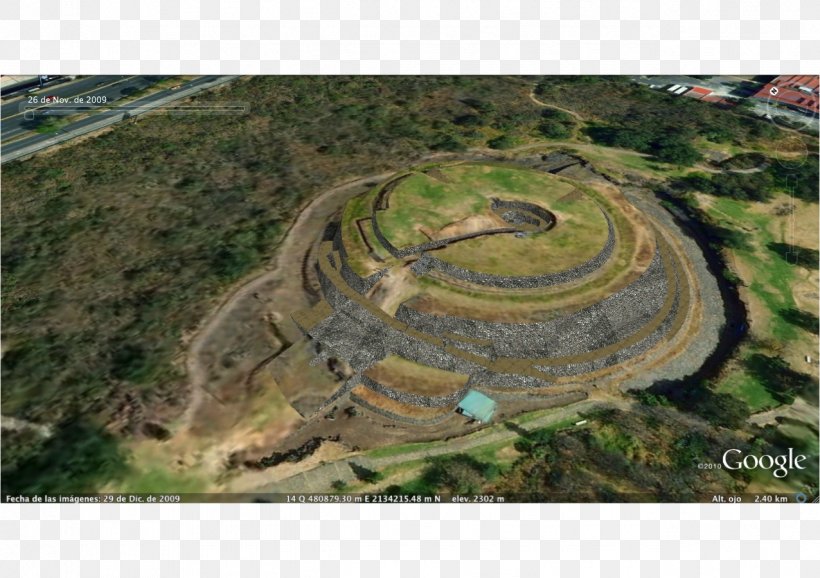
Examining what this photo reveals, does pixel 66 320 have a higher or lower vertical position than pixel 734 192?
lower

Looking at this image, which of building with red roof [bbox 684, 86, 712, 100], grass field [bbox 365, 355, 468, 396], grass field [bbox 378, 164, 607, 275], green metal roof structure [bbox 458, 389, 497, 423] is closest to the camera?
green metal roof structure [bbox 458, 389, 497, 423]

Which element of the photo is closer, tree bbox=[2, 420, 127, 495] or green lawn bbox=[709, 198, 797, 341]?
tree bbox=[2, 420, 127, 495]

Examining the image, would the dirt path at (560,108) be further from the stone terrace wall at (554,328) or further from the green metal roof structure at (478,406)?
the green metal roof structure at (478,406)

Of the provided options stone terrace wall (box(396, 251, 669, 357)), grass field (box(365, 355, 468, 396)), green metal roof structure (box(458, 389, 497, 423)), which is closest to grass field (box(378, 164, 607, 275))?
stone terrace wall (box(396, 251, 669, 357))

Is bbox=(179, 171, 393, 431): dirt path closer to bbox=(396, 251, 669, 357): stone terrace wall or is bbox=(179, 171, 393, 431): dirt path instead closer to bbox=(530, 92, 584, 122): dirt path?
bbox=(396, 251, 669, 357): stone terrace wall

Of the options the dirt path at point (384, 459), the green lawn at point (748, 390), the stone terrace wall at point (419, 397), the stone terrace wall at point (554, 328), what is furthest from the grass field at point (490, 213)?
the green lawn at point (748, 390)

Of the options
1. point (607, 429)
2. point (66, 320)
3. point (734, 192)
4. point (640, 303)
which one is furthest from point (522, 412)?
point (734, 192)

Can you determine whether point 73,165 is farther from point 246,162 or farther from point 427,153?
point 427,153
